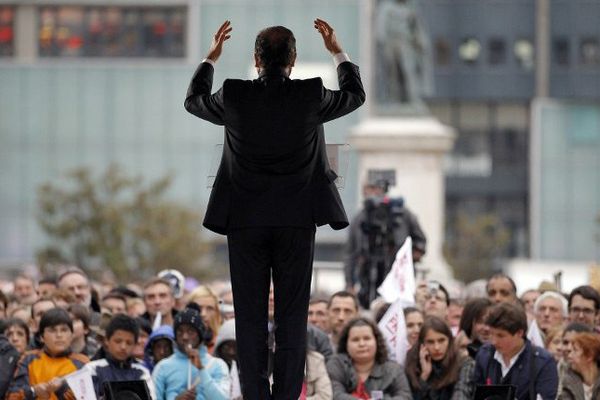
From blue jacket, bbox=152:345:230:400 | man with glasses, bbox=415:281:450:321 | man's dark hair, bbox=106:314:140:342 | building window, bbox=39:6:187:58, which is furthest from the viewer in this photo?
building window, bbox=39:6:187:58

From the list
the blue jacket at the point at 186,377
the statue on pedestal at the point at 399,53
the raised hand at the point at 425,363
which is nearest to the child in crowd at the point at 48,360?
the blue jacket at the point at 186,377

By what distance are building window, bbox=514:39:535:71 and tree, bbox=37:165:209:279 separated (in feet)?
113

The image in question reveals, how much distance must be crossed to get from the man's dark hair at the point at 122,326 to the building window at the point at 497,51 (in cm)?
9065

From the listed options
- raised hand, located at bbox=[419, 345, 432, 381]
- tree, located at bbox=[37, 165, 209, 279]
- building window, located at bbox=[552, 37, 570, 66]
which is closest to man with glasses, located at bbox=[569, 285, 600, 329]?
raised hand, located at bbox=[419, 345, 432, 381]

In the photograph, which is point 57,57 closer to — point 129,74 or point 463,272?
point 129,74

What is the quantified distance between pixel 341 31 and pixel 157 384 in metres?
64.6

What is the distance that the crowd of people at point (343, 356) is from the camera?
41.2 ft

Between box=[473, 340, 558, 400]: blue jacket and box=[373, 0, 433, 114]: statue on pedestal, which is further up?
box=[373, 0, 433, 114]: statue on pedestal

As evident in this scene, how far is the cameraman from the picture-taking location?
22156mm

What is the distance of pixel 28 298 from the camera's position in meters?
19.6

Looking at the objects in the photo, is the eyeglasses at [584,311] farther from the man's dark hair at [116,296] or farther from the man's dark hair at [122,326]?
the man's dark hair at [116,296]

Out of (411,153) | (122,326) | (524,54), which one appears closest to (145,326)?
(122,326)

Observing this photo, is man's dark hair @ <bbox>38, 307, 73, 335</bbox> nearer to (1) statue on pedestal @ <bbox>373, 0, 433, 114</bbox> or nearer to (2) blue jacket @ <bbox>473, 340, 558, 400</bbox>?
(2) blue jacket @ <bbox>473, 340, 558, 400</bbox>

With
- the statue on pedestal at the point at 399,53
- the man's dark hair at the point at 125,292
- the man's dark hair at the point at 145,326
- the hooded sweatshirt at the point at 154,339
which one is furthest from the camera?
the statue on pedestal at the point at 399,53
